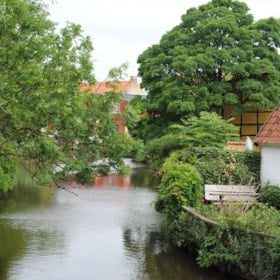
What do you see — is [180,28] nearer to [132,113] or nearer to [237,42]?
[237,42]

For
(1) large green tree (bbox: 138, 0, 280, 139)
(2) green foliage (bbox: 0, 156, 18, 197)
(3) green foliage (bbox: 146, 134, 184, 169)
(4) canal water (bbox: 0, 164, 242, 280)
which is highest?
(1) large green tree (bbox: 138, 0, 280, 139)

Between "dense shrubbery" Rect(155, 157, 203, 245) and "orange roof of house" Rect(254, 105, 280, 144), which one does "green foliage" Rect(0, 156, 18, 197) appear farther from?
"orange roof of house" Rect(254, 105, 280, 144)

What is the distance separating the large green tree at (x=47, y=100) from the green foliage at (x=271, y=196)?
24.9 feet

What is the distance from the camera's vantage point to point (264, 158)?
58.1ft

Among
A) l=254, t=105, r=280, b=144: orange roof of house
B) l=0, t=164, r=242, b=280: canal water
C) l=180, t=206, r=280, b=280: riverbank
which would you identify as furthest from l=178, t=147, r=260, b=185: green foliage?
l=180, t=206, r=280, b=280: riverbank

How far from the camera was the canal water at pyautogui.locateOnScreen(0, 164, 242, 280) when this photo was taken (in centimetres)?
1186

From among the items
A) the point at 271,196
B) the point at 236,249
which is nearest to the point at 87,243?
the point at 236,249

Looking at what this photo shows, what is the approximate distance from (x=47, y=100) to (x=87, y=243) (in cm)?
698

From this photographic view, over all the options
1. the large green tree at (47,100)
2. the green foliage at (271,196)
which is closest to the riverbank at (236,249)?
the large green tree at (47,100)

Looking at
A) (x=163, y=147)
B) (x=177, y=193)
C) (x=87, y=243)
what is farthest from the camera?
(x=163, y=147)

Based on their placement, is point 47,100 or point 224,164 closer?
point 47,100

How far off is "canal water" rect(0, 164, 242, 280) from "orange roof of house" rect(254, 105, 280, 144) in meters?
4.27

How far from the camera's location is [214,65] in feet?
A: 106

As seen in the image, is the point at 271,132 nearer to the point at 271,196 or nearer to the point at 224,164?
the point at 224,164
